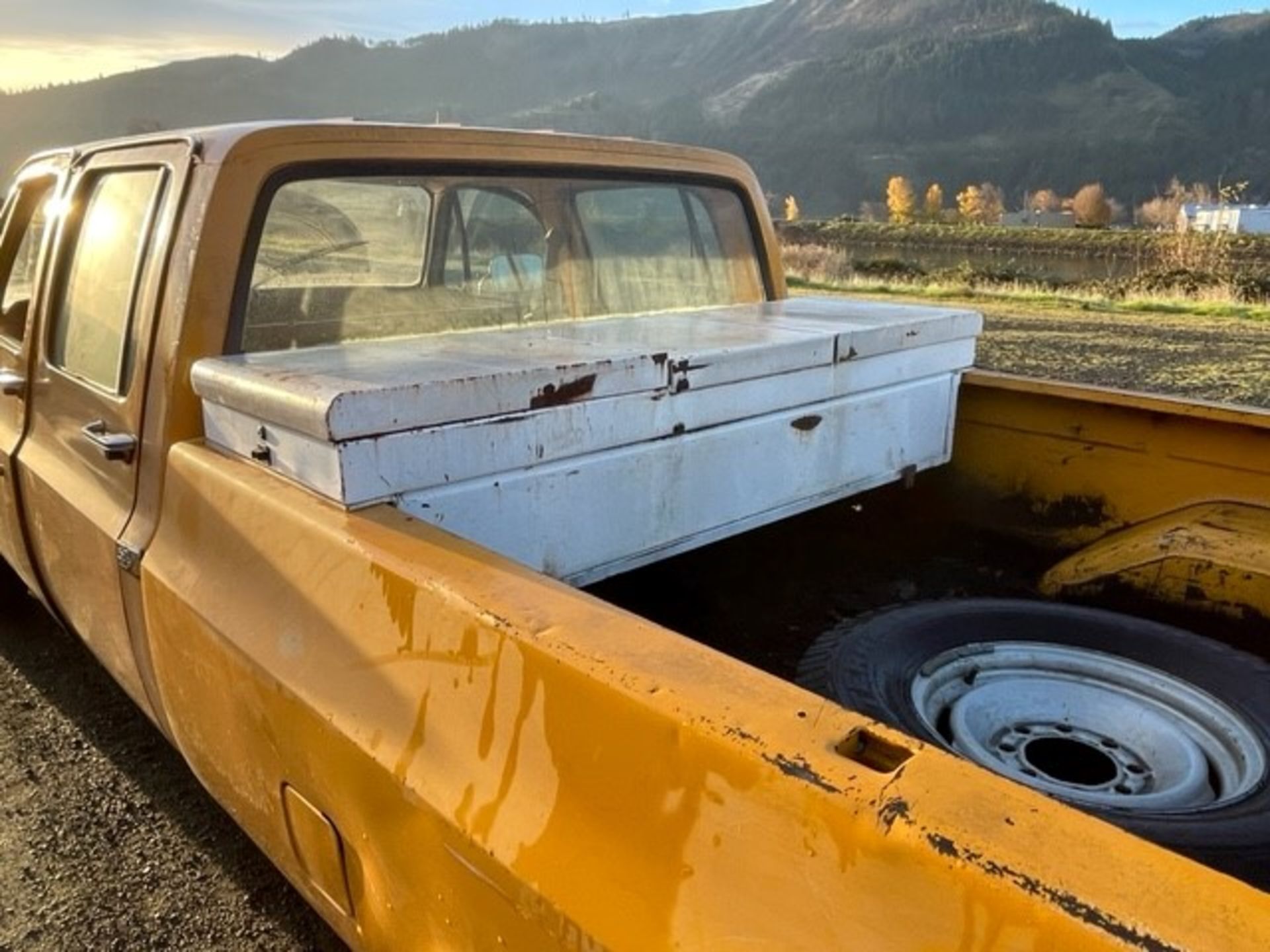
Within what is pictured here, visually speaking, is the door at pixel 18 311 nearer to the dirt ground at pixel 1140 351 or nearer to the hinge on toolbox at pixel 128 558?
the hinge on toolbox at pixel 128 558

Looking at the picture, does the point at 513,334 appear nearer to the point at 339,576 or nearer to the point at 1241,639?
the point at 339,576

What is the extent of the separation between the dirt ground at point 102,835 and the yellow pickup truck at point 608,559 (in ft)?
1.40

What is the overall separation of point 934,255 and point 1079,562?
191ft

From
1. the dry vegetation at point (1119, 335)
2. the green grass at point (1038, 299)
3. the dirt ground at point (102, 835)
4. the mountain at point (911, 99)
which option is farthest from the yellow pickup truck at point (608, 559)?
the mountain at point (911, 99)

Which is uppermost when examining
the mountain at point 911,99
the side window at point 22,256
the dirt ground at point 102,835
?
the mountain at point 911,99

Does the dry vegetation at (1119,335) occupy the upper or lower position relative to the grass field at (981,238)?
lower

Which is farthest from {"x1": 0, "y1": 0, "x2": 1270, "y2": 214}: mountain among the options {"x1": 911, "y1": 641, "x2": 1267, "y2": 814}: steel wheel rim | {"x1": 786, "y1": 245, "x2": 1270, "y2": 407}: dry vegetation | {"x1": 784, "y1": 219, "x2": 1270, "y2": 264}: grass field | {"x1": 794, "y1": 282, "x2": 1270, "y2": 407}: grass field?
{"x1": 911, "y1": 641, "x2": 1267, "y2": 814}: steel wheel rim

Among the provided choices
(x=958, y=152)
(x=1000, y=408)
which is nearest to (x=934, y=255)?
(x=1000, y=408)

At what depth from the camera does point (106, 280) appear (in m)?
2.66

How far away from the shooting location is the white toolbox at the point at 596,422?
171 centimetres

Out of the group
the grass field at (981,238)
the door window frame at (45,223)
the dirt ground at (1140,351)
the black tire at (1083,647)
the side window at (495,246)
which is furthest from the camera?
the grass field at (981,238)

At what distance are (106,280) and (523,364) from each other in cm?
143

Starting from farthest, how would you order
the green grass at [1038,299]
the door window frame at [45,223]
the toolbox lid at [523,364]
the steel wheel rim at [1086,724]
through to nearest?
the green grass at [1038,299] < the door window frame at [45,223] < the steel wheel rim at [1086,724] < the toolbox lid at [523,364]

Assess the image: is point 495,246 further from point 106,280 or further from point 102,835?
point 102,835
